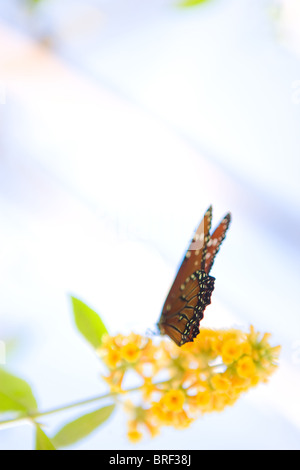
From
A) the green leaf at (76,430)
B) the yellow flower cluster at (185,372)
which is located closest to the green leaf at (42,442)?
the green leaf at (76,430)

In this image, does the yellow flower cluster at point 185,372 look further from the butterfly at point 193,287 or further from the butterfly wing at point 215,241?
the butterfly wing at point 215,241

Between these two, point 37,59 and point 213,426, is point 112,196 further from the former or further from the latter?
point 213,426

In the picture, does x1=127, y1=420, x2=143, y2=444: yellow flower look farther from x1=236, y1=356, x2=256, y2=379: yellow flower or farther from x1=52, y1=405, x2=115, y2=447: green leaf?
x1=236, y1=356, x2=256, y2=379: yellow flower

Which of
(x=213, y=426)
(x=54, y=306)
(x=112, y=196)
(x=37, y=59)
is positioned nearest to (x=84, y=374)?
(x=54, y=306)

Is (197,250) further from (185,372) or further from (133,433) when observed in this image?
(133,433)

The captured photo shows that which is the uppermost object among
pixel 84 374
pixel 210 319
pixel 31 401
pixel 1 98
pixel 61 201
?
pixel 1 98

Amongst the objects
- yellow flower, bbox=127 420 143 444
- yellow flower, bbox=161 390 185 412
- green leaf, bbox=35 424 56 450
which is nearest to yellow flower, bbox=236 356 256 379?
yellow flower, bbox=161 390 185 412
